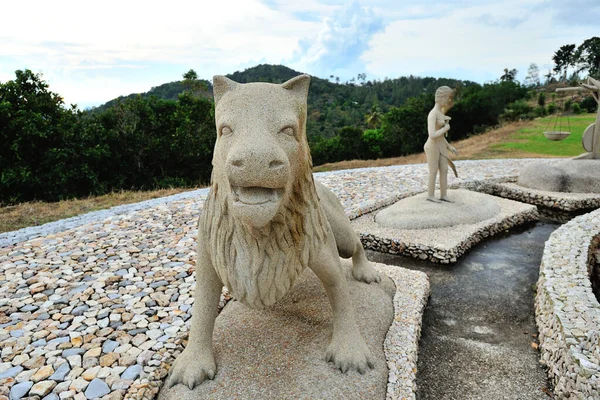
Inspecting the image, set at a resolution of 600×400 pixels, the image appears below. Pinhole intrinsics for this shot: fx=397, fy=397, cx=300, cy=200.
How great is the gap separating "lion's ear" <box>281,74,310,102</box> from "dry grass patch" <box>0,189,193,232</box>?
6.64m

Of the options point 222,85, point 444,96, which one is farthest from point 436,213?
point 222,85

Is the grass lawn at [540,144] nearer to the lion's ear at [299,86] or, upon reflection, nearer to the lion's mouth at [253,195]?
the lion's ear at [299,86]

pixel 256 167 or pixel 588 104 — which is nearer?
pixel 256 167

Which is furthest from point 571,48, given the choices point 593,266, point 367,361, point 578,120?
point 367,361

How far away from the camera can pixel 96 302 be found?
382 centimetres

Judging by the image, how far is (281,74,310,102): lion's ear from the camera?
2070 mm

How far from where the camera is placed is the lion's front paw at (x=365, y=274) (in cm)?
382

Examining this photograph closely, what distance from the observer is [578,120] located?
21.3 m

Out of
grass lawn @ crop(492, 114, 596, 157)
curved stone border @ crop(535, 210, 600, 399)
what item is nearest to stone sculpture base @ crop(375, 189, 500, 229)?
curved stone border @ crop(535, 210, 600, 399)

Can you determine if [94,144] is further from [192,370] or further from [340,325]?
[340,325]

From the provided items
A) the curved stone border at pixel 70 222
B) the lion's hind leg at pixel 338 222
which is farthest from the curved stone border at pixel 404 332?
the curved stone border at pixel 70 222

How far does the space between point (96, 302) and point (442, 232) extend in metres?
4.56

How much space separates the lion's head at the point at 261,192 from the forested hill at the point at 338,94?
27.0 m

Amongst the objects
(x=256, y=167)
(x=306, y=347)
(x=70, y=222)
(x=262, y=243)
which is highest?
(x=256, y=167)
